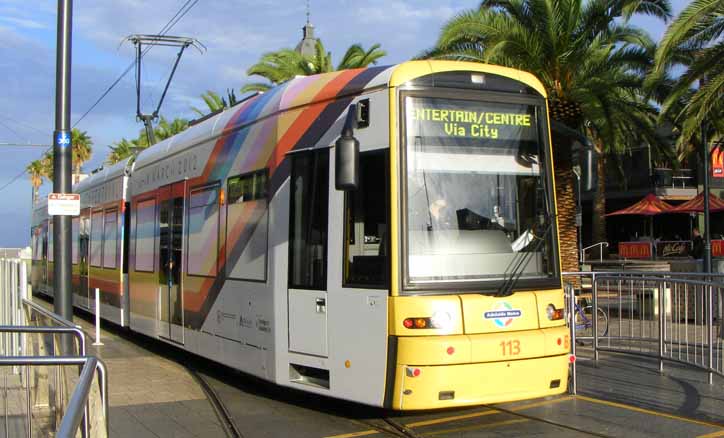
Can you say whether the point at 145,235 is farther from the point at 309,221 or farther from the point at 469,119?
the point at 469,119

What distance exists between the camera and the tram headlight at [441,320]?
696 centimetres

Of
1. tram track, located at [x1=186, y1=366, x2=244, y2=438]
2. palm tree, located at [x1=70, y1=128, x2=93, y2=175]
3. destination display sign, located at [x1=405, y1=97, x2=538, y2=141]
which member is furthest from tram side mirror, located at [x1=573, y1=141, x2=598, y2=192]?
palm tree, located at [x1=70, y1=128, x2=93, y2=175]

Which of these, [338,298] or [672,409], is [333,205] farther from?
[672,409]

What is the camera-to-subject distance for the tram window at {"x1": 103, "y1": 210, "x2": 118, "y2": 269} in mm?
15875

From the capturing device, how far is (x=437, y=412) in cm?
820

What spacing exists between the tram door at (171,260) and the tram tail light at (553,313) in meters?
5.89

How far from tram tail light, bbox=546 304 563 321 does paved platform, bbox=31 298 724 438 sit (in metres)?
1.02

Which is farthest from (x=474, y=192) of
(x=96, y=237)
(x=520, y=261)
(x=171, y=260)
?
(x=96, y=237)

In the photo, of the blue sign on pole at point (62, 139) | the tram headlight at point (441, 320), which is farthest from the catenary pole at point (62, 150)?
the tram headlight at point (441, 320)

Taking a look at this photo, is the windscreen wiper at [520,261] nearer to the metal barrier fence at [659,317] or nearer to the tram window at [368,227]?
the tram window at [368,227]

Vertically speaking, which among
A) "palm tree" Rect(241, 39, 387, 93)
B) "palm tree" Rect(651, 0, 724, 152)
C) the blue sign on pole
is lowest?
the blue sign on pole

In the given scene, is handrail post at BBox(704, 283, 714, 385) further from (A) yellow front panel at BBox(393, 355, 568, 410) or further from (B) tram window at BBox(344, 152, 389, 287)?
(B) tram window at BBox(344, 152, 389, 287)

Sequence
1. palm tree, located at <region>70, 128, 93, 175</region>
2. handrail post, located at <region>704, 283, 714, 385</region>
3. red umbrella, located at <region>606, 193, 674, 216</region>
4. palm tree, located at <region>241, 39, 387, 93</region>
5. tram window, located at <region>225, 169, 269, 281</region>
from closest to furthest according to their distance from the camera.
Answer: tram window, located at <region>225, 169, 269, 281</region> → handrail post, located at <region>704, 283, 714, 385</region> → palm tree, located at <region>241, 39, 387, 93</region> → red umbrella, located at <region>606, 193, 674, 216</region> → palm tree, located at <region>70, 128, 93, 175</region>

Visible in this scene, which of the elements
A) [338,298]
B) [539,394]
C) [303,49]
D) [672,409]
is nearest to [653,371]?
[672,409]
